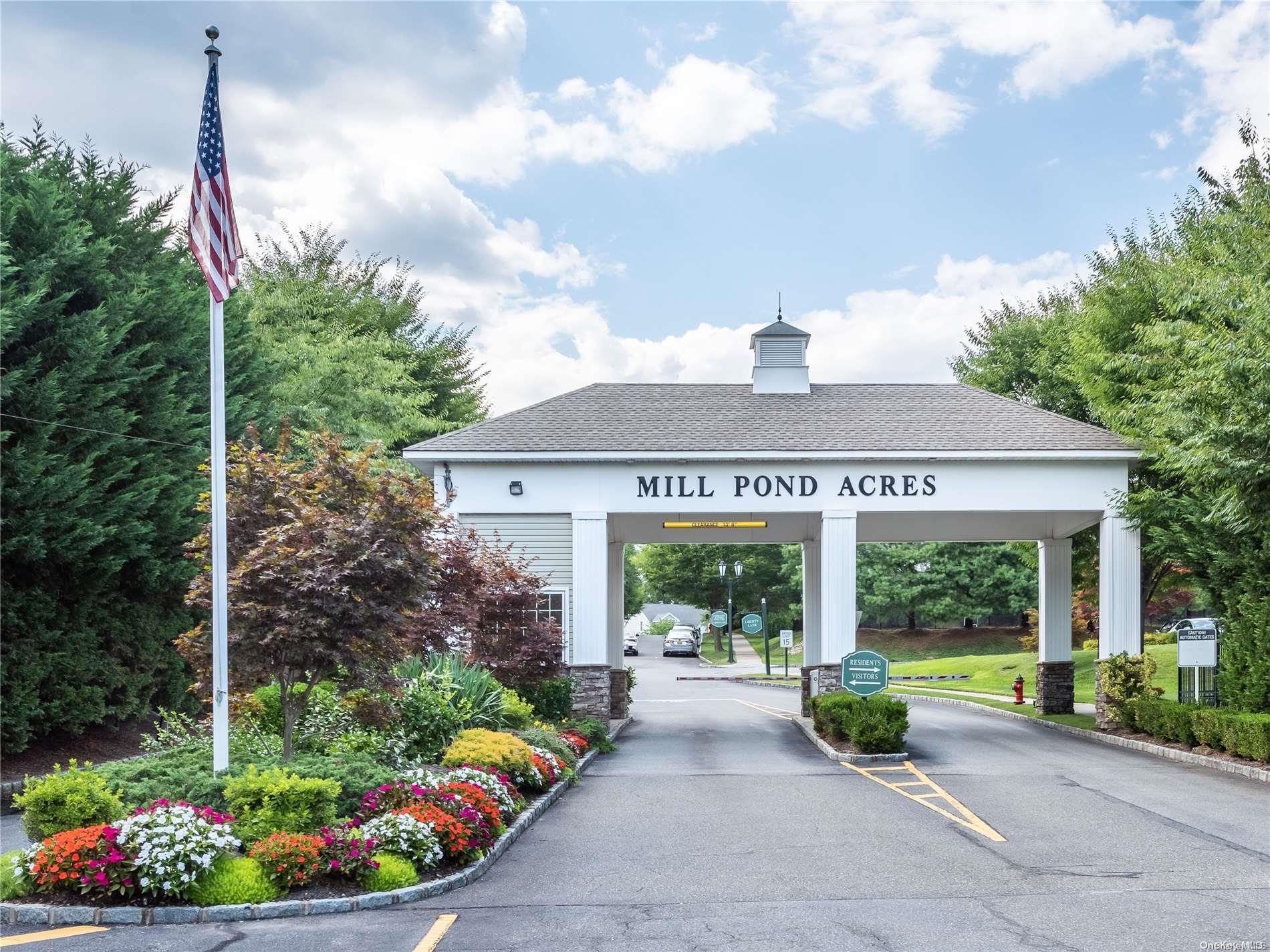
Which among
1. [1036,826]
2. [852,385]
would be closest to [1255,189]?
[852,385]

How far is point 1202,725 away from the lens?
19.9m

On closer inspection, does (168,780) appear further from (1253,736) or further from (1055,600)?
(1055,600)

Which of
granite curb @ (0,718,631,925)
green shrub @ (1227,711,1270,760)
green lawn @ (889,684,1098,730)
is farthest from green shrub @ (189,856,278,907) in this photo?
green lawn @ (889,684,1098,730)

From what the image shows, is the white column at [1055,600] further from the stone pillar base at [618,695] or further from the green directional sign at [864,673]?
the stone pillar base at [618,695]

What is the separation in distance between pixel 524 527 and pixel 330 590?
515 inches

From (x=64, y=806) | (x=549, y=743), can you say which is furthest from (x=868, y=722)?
(x=64, y=806)

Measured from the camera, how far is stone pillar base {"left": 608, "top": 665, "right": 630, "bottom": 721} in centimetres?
3025

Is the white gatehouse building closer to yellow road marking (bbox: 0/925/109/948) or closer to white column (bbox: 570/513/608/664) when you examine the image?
white column (bbox: 570/513/608/664)

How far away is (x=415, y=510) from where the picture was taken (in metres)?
13.0

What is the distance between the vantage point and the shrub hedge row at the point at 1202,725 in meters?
18.0

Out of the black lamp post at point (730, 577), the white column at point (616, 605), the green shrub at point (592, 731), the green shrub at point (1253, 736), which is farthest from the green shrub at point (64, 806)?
the black lamp post at point (730, 577)

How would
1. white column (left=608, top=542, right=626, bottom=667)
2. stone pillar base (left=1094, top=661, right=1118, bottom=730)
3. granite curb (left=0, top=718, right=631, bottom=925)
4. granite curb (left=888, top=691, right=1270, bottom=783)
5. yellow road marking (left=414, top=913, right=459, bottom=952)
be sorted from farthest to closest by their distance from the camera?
white column (left=608, top=542, right=626, bottom=667) → stone pillar base (left=1094, top=661, right=1118, bottom=730) → granite curb (left=888, top=691, right=1270, bottom=783) → granite curb (left=0, top=718, right=631, bottom=925) → yellow road marking (left=414, top=913, right=459, bottom=952)

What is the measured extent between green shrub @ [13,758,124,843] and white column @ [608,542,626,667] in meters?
20.7

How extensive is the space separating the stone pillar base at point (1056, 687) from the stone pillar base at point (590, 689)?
12.0m
